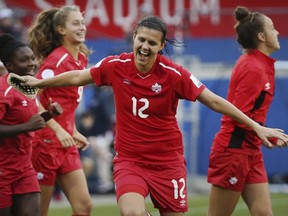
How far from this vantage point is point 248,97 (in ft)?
27.8

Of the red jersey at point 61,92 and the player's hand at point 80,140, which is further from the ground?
the red jersey at point 61,92

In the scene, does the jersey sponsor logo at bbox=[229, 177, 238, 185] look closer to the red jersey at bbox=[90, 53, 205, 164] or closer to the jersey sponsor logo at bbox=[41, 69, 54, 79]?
the red jersey at bbox=[90, 53, 205, 164]

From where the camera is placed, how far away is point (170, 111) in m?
7.76

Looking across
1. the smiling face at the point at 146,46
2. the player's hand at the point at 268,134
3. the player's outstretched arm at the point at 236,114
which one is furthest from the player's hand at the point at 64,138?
the player's hand at the point at 268,134

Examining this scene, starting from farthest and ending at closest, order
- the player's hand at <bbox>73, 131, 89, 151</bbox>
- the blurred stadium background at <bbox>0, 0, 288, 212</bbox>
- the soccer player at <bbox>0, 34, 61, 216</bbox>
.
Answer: the blurred stadium background at <bbox>0, 0, 288, 212</bbox> < the player's hand at <bbox>73, 131, 89, 151</bbox> < the soccer player at <bbox>0, 34, 61, 216</bbox>

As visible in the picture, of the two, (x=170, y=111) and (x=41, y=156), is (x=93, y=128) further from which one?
(x=170, y=111)

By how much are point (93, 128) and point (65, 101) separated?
6.55 meters

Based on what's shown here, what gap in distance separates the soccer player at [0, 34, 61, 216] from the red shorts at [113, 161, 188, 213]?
827mm

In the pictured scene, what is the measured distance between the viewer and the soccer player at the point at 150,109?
7.58 m

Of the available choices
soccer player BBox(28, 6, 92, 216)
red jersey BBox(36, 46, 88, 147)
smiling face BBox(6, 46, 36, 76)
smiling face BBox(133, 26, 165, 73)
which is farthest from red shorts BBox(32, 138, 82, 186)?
smiling face BBox(133, 26, 165, 73)

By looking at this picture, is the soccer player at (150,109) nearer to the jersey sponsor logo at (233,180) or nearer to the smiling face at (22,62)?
the smiling face at (22,62)

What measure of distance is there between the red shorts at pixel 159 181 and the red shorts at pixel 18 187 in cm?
81

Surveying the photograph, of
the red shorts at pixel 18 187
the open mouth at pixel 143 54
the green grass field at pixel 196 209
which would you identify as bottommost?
the green grass field at pixel 196 209

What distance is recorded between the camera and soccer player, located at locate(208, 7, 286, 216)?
27.8 ft
